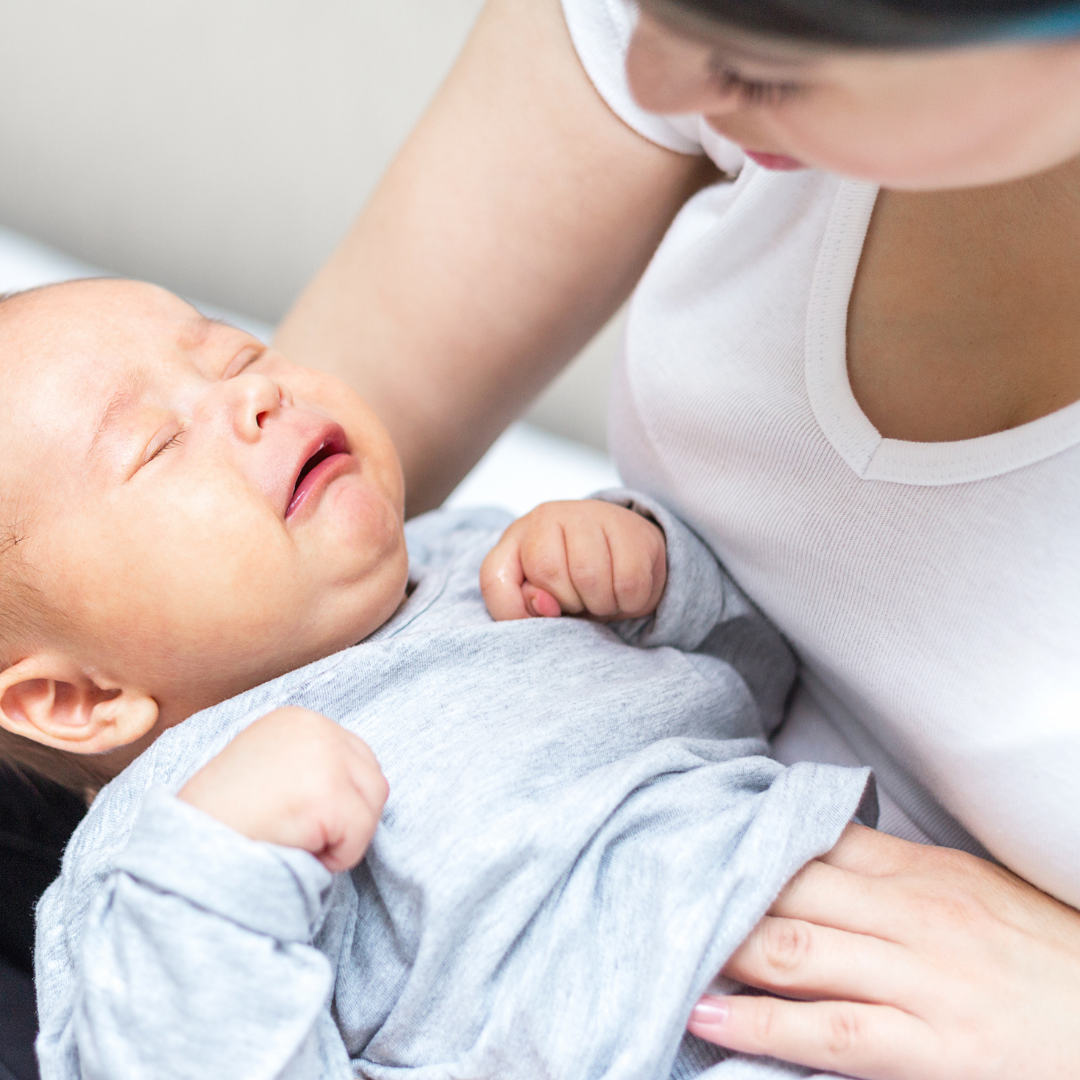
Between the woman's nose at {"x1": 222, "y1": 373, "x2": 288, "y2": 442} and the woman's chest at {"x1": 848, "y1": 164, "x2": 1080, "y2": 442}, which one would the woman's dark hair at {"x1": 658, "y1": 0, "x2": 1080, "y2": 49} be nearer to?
the woman's chest at {"x1": 848, "y1": 164, "x2": 1080, "y2": 442}

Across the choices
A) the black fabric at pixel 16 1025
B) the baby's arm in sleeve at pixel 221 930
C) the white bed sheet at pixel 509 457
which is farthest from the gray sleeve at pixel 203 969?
the white bed sheet at pixel 509 457

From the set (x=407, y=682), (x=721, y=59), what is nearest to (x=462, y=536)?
(x=407, y=682)

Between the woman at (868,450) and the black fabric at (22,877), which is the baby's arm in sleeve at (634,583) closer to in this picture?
the woman at (868,450)

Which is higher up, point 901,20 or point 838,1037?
point 901,20

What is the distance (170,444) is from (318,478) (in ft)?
0.32

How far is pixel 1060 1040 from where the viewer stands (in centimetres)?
54

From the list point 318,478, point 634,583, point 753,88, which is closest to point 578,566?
point 634,583

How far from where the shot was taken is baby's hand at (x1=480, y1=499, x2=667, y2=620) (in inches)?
28.9

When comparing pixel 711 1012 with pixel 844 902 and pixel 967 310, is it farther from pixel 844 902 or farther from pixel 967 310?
pixel 967 310

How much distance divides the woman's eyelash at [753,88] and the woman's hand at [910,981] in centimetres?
42

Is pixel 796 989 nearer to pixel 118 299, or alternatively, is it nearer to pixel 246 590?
pixel 246 590

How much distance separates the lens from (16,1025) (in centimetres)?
66

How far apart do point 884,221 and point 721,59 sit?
1.09 ft

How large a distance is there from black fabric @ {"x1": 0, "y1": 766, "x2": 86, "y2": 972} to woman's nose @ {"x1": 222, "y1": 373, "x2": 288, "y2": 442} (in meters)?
0.33
